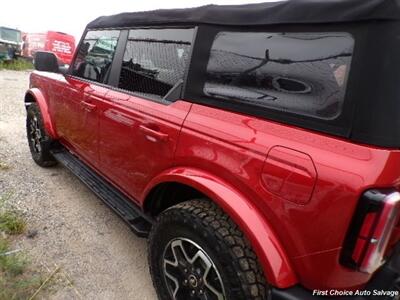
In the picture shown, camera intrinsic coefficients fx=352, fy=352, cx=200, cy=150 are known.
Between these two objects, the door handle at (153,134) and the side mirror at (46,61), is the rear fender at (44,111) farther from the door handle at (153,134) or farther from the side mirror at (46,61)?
the door handle at (153,134)

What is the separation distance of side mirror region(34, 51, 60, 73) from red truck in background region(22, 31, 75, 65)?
14927 millimetres

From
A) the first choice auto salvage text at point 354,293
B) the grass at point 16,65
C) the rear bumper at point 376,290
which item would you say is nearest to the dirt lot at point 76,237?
the rear bumper at point 376,290

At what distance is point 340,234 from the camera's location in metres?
1.39

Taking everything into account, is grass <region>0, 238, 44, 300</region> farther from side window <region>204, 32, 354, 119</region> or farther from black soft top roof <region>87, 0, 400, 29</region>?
black soft top roof <region>87, 0, 400, 29</region>

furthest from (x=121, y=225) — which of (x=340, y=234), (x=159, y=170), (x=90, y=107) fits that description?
(x=340, y=234)

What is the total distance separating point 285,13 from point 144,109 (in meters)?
1.10

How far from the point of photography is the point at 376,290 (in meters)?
1.59

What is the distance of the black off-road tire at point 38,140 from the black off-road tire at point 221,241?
264cm

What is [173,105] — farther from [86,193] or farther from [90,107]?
[86,193]

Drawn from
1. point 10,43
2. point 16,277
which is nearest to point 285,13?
point 16,277

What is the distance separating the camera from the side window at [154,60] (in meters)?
2.28

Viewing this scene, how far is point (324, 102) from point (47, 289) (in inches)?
84.7

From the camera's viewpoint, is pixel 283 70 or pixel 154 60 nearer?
pixel 283 70

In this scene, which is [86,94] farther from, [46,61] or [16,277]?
[16,277]
